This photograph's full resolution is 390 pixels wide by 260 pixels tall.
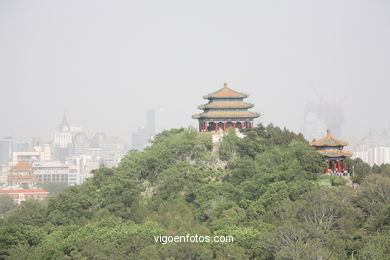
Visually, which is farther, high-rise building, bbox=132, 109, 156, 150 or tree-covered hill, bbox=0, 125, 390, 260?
high-rise building, bbox=132, 109, 156, 150

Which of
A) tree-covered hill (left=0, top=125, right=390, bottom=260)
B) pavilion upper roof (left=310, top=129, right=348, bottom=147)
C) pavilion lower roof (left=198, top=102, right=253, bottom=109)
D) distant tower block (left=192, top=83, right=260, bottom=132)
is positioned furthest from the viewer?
pavilion lower roof (left=198, top=102, right=253, bottom=109)

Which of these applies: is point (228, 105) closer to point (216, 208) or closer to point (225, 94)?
point (225, 94)

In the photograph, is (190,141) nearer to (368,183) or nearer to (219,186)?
(219,186)

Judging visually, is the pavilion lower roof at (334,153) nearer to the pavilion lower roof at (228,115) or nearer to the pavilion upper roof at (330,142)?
the pavilion upper roof at (330,142)

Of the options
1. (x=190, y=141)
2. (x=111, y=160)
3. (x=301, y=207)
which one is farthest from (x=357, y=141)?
(x=301, y=207)

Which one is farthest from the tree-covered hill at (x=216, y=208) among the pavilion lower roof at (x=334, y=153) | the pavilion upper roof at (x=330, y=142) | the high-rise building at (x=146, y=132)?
the high-rise building at (x=146, y=132)

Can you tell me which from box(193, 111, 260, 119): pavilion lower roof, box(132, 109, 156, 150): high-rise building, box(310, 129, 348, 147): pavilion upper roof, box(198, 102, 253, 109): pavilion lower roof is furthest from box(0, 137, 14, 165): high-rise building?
box(310, 129, 348, 147): pavilion upper roof

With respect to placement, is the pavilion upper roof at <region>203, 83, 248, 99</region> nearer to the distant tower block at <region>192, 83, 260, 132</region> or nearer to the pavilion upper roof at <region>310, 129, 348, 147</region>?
the distant tower block at <region>192, 83, 260, 132</region>
